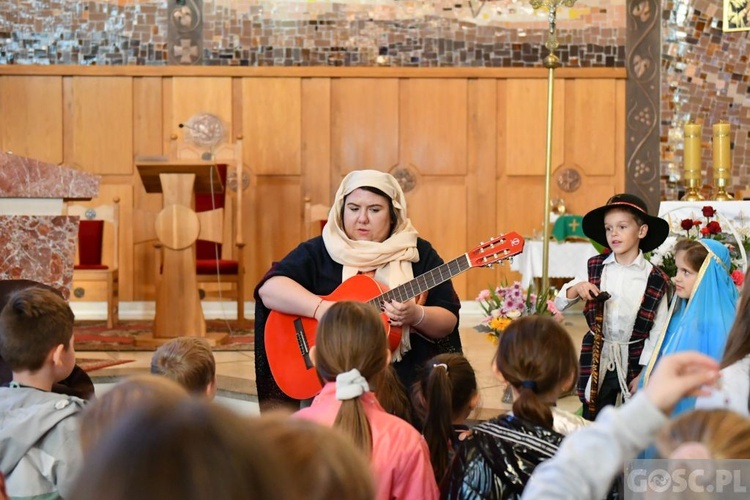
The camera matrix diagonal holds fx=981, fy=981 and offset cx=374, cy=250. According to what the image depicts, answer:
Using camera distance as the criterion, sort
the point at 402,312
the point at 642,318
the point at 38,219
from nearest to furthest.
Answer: the point at 402,312, the point at 642,318, the point at 38,219

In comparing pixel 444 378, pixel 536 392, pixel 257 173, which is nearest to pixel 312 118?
pixel 257 173

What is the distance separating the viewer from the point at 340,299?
3406 mm

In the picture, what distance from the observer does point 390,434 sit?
6.91 feet

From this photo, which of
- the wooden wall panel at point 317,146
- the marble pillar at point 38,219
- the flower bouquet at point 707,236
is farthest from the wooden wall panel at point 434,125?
the flower bouquet at point 707,236

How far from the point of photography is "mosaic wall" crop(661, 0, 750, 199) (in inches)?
372

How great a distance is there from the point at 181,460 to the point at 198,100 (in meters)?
8.80

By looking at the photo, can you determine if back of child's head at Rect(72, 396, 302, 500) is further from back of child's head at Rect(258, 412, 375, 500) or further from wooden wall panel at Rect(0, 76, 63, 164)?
wooden wall panel at Rect(0, 76, 63, 164)

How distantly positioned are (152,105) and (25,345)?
7281mm

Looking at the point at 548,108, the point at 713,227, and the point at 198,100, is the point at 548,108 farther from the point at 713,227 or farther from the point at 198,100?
the point at 198,100

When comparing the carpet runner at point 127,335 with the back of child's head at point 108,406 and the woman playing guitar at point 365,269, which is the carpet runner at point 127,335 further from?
the back of child's head at point 108,406

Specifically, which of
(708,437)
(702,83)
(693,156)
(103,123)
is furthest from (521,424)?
(702,83)

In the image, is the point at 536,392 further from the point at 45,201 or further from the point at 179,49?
the point at 179,49

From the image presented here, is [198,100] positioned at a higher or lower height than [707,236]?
higher

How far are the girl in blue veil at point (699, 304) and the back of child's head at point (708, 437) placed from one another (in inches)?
75.8
